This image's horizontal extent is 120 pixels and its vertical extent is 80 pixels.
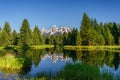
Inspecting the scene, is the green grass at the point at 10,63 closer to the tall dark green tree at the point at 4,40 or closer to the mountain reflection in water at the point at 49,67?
the mountain reflection in water at the point at 49,67

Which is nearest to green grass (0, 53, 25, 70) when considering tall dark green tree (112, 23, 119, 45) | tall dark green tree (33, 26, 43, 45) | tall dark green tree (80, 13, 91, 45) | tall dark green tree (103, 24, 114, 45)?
tall dark green tree (80, 13, 91, 45)

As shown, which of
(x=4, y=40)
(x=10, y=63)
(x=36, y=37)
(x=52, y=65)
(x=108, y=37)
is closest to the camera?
(x=10, y=63)

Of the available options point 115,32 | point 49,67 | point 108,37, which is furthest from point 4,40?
point 49,67

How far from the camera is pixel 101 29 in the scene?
120 m

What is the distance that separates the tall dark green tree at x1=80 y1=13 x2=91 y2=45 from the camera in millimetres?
116806

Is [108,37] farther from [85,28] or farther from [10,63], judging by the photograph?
[10,63]

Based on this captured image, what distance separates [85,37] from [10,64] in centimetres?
8725

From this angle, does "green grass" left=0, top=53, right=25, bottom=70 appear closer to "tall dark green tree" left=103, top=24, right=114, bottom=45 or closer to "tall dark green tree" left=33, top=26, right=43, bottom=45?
"tall dark green tree" left=103, top=24, right=114, bottom=45

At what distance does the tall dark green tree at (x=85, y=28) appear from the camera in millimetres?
116806

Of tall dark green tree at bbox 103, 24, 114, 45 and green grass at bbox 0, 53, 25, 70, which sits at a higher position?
tall dark green tree at bbox 103, 24, 114, 45

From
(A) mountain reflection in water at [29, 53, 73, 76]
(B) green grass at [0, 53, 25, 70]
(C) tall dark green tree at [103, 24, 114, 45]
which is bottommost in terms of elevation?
(A) mountain reflection in water at [29, 53, 73, 76]

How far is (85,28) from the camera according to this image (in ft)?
393

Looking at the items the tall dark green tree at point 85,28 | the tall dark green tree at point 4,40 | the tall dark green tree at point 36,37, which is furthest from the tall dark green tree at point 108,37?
the tall dark green tree at point 4,40

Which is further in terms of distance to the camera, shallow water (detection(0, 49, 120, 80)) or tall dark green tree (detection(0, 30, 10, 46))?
tall dark green tree (detection(0, 30, 10, 46))
